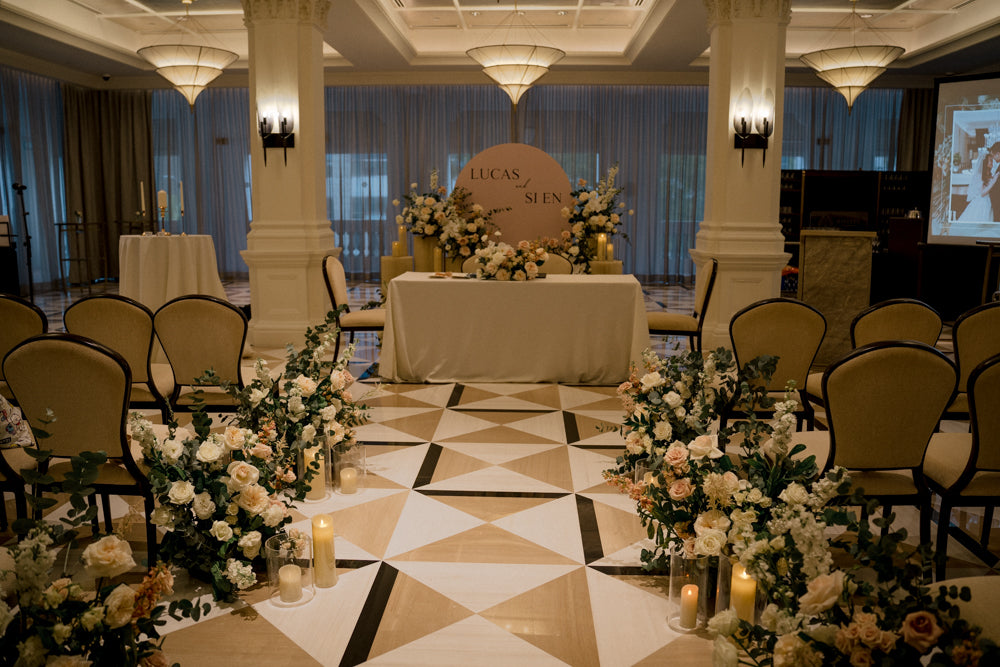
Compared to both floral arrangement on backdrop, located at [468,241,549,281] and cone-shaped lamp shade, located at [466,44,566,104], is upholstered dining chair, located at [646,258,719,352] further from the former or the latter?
cone-shaped lamp shade, located at [466,44,566,104]

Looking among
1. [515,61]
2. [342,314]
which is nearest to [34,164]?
[515,61]

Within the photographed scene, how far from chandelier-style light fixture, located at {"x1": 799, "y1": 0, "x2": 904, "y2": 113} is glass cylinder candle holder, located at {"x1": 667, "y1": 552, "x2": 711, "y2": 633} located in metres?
7.79

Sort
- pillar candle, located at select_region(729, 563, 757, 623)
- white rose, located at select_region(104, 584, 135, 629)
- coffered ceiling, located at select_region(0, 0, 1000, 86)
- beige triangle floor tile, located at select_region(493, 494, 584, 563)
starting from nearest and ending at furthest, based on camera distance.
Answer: white rose, located at select_region(104, 584, 135, 629) → pillar candle, located at select_region(729, 563, 757, 623) → beige triangle floor tile, located at select_region(493, 494, 584, 563) → coffered ceiling, located at select_region(0, 0, 1000, 86)

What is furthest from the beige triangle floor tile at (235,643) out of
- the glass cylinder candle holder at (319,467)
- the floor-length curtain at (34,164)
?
the floor-length curtain at (34,164)

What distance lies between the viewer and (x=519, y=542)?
3.29 meters

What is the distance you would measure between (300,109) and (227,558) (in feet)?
18.0

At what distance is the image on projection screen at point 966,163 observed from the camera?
8.68 meters

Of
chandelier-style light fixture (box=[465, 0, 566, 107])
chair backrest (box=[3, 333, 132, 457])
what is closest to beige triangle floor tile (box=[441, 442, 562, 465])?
chair backrest (box=[3, 333, 132, 457])

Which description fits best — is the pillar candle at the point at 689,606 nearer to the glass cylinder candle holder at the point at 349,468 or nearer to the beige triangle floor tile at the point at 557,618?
the beige triangle floor tile at the point at 557,618

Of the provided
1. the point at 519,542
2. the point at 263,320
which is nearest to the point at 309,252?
the point at 263,320

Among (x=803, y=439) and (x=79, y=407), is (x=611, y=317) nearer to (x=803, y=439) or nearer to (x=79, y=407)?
(x=803, y=439)

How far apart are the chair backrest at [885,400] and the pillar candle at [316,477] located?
214cm

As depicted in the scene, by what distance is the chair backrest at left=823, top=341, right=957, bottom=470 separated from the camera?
2.67 m

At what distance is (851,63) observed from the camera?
8.83m
